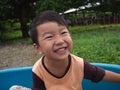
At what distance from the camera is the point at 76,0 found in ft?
31.5

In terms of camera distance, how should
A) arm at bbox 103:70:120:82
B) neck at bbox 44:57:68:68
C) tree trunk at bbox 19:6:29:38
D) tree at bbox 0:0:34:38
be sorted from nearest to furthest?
neck at bbox 44:57:68:68
arm at bbox 103:70:120:82
tree at bbox 0:0:34:38
tree trunk at bbox 19:6:29:38

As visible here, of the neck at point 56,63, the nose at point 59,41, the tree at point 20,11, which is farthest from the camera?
the tree at point 20,11

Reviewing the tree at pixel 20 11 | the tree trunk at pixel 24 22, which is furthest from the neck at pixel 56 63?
the tree trunk at pixel 24 22

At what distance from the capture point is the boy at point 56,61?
1378mm

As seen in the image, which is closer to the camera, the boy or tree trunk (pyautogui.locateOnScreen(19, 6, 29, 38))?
the boy

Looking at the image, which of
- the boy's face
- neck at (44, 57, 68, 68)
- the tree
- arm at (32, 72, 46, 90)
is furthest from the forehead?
the tree

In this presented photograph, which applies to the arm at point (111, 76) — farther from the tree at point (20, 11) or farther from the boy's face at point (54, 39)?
the tree at point (20, 11)

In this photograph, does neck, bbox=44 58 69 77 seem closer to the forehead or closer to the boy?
the boy

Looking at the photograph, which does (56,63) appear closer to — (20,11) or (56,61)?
(56,61)

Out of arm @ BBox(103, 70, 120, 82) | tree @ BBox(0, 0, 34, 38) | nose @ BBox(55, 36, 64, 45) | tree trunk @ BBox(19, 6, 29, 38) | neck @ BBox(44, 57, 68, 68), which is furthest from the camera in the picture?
tree trunk @ BBox(19, 6, 29, 38)

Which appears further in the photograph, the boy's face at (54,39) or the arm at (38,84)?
the arm at (38,84)

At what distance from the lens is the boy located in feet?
4.52

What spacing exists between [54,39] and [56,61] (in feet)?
0.54

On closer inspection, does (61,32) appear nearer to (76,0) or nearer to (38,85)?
(38,85)
